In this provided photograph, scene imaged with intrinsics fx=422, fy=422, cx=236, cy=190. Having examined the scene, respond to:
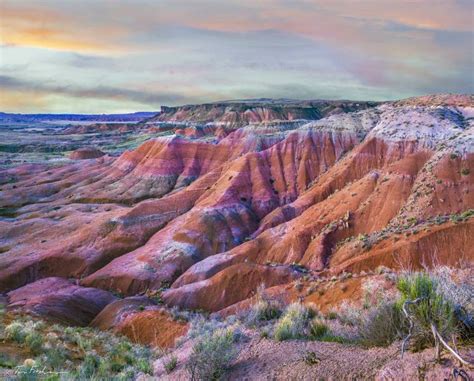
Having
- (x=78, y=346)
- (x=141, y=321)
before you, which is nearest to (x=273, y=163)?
(x=141, y=321)

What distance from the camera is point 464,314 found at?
20.3ft

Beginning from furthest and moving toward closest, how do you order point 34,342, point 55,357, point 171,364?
point 34,342, point 55,357, point 171,364

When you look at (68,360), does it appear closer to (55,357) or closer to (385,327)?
(55,357)

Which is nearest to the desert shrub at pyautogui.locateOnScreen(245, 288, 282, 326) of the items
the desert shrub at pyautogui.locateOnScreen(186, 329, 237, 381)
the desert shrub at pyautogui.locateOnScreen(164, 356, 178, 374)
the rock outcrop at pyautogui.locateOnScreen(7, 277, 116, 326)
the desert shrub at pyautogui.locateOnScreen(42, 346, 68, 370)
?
the desert shrub at pyautogui.locateOnScreen(164, 356, 178, 374)

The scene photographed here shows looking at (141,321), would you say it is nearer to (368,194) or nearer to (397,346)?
(397,346)

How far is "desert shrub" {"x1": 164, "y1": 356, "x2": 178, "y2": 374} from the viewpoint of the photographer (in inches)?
352

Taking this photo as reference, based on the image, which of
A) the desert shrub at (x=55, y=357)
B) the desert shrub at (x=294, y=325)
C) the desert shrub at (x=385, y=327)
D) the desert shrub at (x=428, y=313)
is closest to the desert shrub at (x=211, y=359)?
the desert shrub at (x=294, y=325)

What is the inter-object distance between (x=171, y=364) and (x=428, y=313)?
5460 millimetres

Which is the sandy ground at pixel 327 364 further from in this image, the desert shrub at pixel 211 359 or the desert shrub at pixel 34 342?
the desert shrub at pixel 34 342

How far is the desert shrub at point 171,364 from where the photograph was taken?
8953 mm

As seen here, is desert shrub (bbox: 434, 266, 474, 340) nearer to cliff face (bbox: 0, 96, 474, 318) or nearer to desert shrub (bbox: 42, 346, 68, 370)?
desert shrub (bbox: 42, 346, 68, 370)

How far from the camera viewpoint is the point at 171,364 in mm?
9062

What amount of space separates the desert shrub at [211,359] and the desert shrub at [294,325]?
1.12 meters

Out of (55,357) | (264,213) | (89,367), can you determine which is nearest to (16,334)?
(55,357)
